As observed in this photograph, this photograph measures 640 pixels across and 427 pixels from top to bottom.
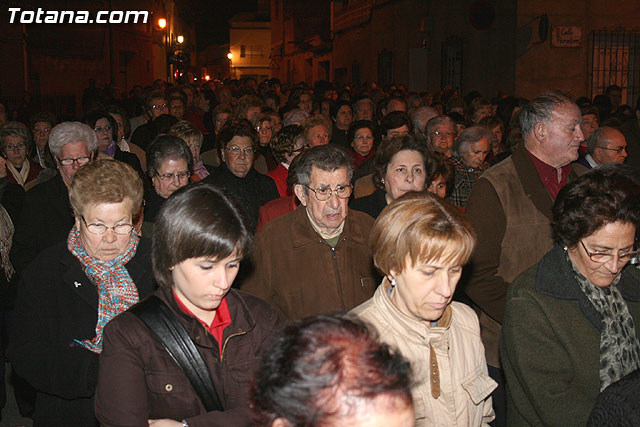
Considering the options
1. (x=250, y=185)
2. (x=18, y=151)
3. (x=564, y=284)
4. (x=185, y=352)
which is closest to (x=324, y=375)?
(x=185, y=352)

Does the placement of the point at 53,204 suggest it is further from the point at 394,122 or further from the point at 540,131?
the point at 394,122

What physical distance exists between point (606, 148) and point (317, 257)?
14.1 feet

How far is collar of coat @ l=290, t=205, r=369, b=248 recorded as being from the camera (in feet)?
13.2

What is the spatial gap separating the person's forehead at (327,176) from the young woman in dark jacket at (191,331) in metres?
1.39

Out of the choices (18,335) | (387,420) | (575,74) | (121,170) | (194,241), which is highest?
(575,74)

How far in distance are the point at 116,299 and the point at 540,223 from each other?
2.55 meters

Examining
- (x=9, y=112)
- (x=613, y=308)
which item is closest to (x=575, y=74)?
(x=9, y=112)

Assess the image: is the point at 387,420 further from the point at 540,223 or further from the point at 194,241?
the point at 540,223

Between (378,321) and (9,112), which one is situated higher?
(9,112)

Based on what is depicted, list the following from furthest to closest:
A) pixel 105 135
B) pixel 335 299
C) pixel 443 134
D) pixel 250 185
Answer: pixel 443 134
pixel 105 135
pixel 250 185
pixel 335 299

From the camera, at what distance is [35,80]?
2355cm

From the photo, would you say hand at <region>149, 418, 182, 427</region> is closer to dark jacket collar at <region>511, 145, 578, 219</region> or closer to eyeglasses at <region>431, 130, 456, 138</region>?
dark jacket collar at <region>511, 145, 578, 219</region>

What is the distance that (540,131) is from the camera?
176 inches

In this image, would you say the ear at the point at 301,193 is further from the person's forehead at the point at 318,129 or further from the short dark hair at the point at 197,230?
the person's forehead at the point at 318,129
